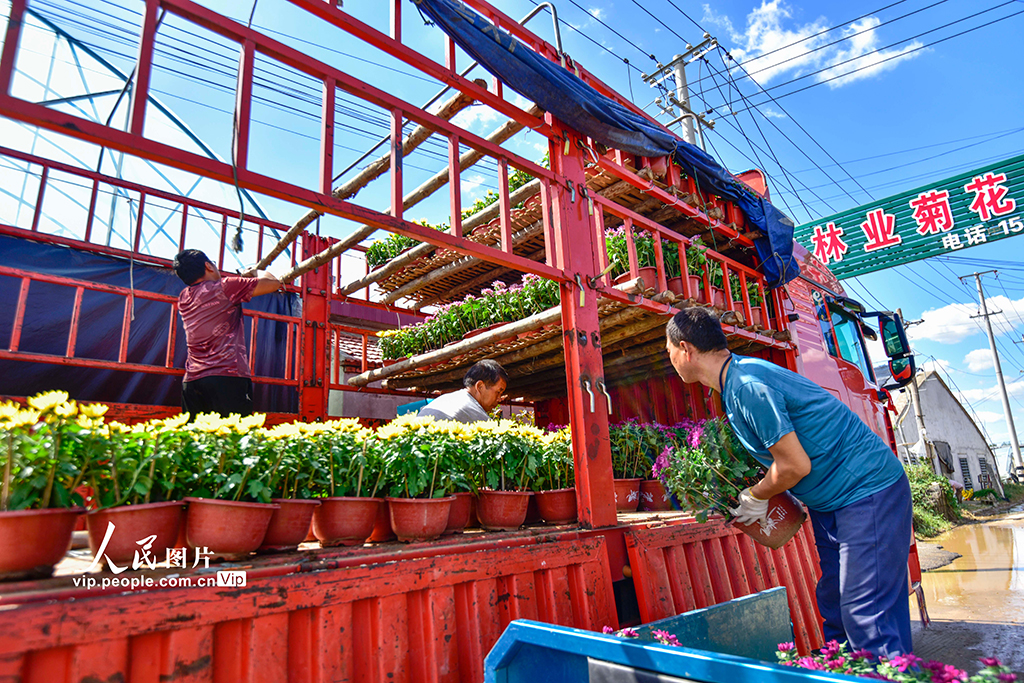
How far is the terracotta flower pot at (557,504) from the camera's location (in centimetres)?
444

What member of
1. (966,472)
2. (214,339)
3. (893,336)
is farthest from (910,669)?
(966,472)

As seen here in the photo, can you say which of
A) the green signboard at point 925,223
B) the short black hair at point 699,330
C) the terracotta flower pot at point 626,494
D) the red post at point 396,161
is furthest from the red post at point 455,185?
the green signboard at point 925,223

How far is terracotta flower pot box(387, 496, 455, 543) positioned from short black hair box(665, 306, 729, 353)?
5.98 feet

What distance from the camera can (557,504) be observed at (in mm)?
4461

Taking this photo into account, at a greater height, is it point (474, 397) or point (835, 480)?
point (474, 397)

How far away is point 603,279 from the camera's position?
4762 millimetres

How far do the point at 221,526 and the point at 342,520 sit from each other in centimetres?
74

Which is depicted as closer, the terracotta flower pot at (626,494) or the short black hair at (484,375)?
the short black hair at (484,375)

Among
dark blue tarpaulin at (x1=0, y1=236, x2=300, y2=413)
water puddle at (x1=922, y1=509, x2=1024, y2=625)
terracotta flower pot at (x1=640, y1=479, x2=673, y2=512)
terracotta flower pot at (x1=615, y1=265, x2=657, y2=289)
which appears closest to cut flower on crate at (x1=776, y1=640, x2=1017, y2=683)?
terracotta flower pot at (x1=640, y1=479, x2=673, y2=512)

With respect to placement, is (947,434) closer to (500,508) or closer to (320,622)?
(500,508)

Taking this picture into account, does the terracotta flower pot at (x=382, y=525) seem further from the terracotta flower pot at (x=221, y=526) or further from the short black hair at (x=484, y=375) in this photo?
the short black hair at (x=484, y=375)

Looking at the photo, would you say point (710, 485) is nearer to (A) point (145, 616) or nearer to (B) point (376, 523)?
(B) point (376, 523)

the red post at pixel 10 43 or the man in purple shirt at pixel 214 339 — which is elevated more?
the red post at pixel 10 43

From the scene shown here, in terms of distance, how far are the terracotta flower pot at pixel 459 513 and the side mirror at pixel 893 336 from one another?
31.2ft
